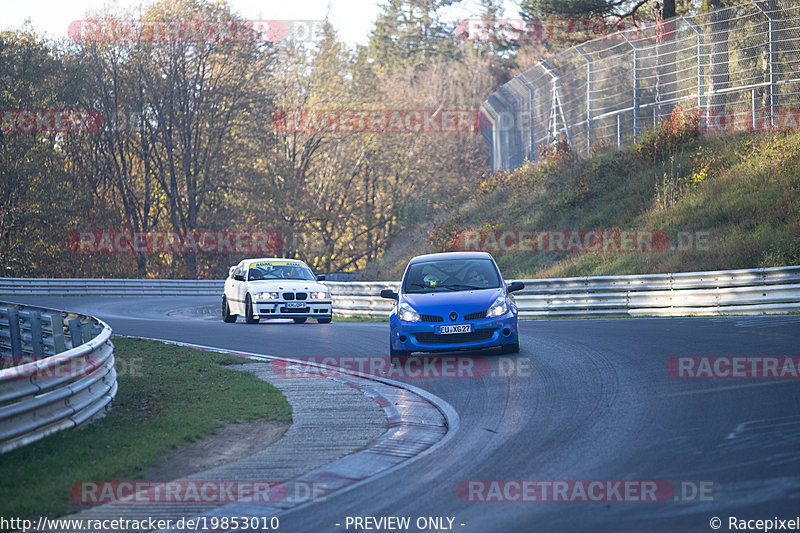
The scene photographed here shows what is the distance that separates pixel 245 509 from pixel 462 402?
4.11 metres

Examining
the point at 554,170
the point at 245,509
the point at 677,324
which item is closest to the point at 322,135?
the point at 554,170

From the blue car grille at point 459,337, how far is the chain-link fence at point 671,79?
16.7m

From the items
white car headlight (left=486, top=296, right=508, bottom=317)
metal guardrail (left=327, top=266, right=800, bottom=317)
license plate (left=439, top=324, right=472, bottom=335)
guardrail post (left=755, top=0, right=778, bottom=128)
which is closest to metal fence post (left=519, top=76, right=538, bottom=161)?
guardrail post (left=755, top=0, right=778, bottom=128)

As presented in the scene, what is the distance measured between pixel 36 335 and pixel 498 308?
7.58 metres

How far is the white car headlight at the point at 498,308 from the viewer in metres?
12.7

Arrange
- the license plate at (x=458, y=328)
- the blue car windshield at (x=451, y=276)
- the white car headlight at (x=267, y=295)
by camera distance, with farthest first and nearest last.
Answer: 1. the white car headlight at (x=267, y=295)
2. the blue car windshield at (x=451, y=276)
3. the license plate at (x=458, y=328)

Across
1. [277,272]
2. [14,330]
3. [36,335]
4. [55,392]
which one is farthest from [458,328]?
[277,272]

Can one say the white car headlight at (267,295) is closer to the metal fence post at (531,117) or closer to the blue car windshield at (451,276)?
the blue car windshield at (451,276)

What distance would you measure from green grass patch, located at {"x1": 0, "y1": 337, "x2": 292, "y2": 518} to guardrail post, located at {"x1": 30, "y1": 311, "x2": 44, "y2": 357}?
4.43ft

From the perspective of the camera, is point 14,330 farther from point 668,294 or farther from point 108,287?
point 108,287

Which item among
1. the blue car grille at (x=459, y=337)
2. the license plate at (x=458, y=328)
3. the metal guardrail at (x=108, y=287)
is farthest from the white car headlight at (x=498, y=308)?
the metal guardrail at (x=108, y=287)

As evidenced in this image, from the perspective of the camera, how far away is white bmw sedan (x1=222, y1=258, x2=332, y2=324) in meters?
21.1

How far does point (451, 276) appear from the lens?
13.9 meters

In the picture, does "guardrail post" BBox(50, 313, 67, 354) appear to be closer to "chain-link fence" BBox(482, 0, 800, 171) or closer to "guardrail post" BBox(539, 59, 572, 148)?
"chain-link fence" BBox(482, 0, 800, 171)
